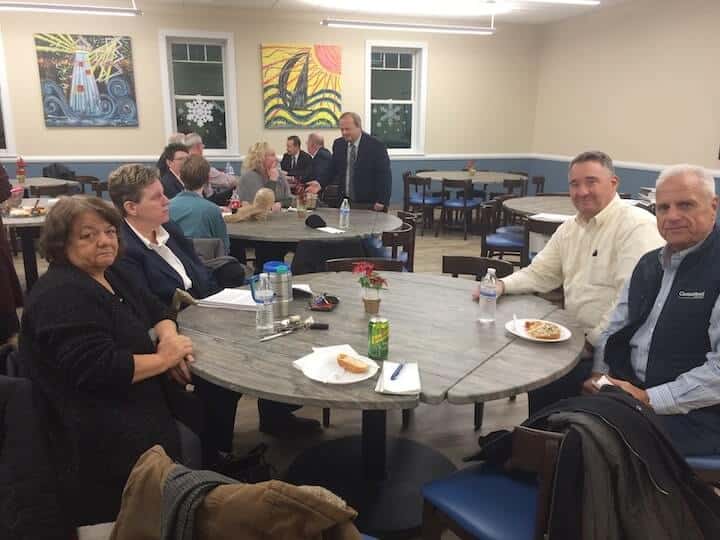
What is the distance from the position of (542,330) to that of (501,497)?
25.0 inches

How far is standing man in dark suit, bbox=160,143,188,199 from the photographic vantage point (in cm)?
411

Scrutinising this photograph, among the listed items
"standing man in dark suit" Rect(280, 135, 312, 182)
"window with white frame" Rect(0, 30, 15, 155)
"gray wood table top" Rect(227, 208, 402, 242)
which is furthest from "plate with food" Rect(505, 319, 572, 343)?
"window with white frame" Rect(0, 30, 15, 155)

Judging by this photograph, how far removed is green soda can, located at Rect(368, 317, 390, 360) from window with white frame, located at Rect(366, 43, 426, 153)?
7614 millimetres

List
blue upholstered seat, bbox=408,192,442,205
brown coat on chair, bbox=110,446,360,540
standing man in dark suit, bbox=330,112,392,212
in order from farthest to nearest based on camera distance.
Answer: blue upholstered seat, bbox=408,192,442,205 < standing man in dark suit, bbox=330,112,392,212 < brown coat on chair, bbox=110,446,360,540

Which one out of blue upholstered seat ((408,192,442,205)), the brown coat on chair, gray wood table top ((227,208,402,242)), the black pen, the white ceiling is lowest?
blue upholstered seat ((408,192,442,205))

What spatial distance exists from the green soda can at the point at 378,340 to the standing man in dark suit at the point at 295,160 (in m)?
5.72

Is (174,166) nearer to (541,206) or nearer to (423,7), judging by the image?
(541,206)

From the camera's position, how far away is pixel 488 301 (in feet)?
7.25

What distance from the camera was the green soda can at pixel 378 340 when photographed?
1757mm

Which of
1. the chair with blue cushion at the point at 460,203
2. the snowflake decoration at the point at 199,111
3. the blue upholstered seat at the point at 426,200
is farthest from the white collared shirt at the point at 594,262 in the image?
the snowflake decoration at the point at 199,111

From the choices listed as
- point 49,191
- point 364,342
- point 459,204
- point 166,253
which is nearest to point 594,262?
point 364,342

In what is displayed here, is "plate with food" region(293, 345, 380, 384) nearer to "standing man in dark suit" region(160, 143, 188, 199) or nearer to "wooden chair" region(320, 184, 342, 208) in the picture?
"standing man in dark suit" region(160, 143, 188, 199)

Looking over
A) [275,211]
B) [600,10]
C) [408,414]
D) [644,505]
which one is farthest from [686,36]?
[644,505]

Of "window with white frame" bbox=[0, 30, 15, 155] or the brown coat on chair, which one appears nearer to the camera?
the brown coat on chair
